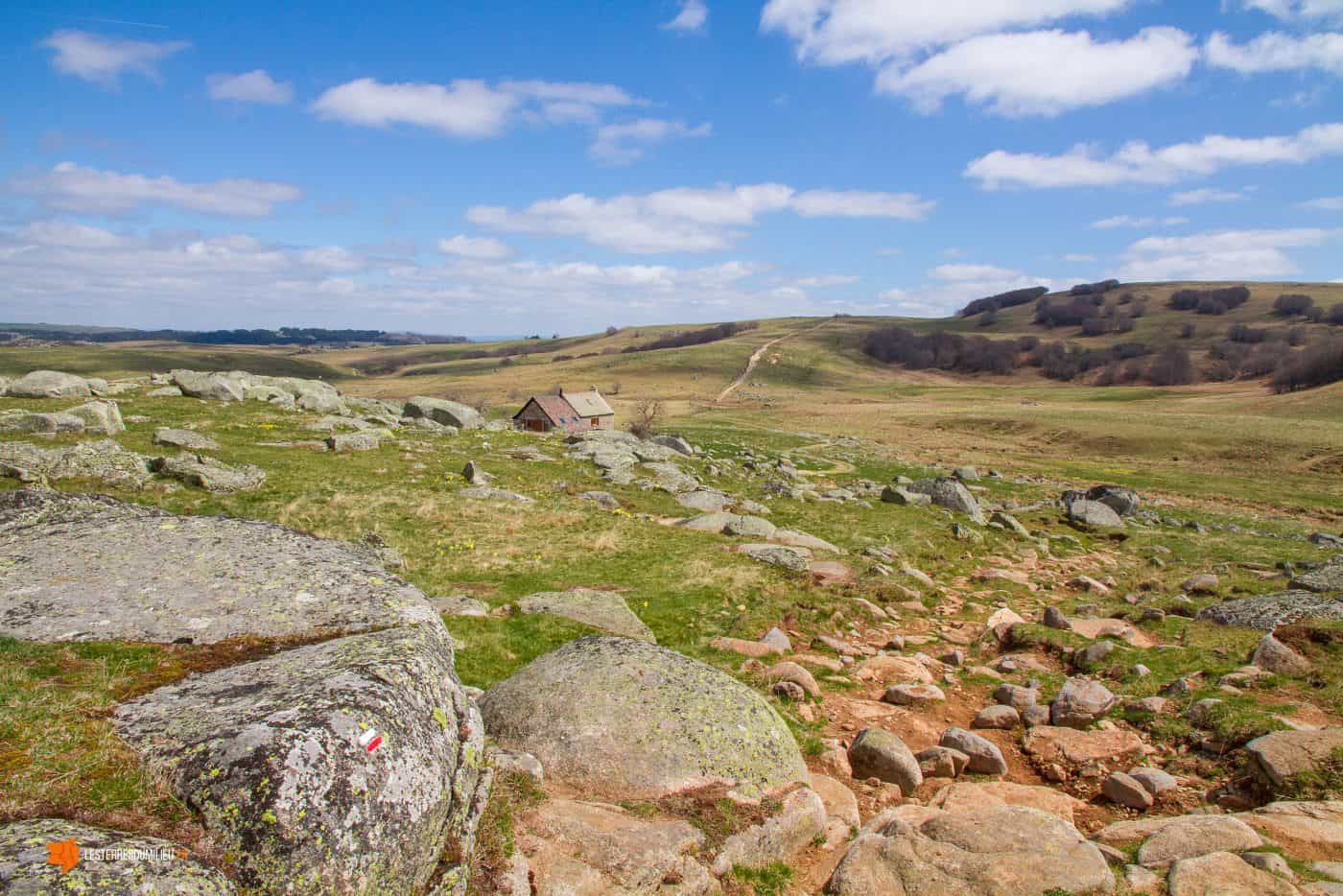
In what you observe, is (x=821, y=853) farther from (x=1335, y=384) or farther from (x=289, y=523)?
(x=1335, y=384)

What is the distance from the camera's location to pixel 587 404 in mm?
76188

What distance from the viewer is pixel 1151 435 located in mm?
72188

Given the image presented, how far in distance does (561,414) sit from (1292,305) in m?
222

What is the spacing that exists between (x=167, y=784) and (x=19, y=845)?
1178 millimetres

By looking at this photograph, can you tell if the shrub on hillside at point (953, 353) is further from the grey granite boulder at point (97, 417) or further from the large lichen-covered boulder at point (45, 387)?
the grey granite boulder at point (97, 417)

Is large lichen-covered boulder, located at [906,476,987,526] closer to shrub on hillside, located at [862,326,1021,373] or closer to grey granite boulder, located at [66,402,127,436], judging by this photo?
grey granite boulder, located at [66,402,127,436]

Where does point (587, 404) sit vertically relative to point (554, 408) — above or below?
above

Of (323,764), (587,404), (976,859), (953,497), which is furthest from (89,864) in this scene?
(587,404)

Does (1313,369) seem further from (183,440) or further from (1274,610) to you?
(183,440)

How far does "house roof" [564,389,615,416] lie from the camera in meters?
73.9

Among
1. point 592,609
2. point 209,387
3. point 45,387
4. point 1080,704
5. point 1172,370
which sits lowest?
point 1080,704

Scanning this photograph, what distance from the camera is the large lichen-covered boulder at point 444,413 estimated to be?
51469 mm

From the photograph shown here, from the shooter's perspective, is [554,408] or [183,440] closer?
[183,440]

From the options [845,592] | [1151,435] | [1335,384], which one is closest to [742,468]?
[845,592]
